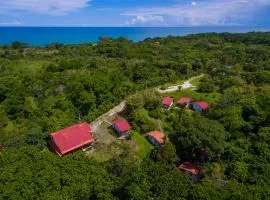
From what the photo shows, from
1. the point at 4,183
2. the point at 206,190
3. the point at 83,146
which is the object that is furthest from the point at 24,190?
the point at 206,190

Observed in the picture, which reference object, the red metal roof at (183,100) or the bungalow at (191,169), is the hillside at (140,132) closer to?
the bungalow at (191,169)

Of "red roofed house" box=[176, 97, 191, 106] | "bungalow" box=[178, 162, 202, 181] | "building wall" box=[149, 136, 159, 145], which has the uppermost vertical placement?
"red roofed house" box=[176, 97, 191, 106]

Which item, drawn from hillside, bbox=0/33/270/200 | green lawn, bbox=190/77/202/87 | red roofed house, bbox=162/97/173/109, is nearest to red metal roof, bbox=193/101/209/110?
hillside, bbox=0/33/270/200

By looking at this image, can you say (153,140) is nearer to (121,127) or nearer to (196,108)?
(121,127)

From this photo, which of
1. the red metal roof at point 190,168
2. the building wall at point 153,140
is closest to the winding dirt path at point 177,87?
the building wall at point 153,140

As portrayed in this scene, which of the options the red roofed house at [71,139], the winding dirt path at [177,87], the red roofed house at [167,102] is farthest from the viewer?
the winding dirt path at [177,87]

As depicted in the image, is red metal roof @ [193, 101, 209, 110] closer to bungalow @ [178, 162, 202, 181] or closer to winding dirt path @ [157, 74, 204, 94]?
winding dirt path @ [157, 74, 204, 94]
